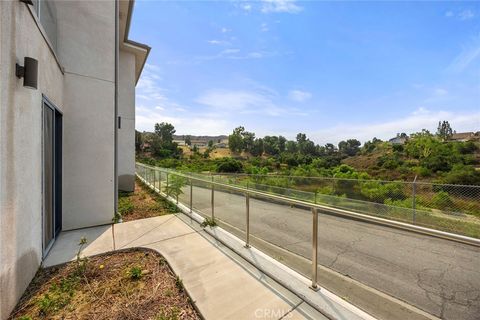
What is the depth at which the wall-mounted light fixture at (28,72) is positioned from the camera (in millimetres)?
2358

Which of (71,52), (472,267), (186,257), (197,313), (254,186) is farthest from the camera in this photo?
(254,186)

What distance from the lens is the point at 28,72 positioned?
2.42 meters

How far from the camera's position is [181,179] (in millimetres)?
6211

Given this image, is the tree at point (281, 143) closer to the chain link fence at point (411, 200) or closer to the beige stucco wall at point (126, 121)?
the chain link fence at point (411, 200)

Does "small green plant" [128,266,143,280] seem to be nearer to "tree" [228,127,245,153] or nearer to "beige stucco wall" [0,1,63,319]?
"beige stucco wall" [0,1,63,319]

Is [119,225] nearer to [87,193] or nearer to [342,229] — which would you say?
[87,193]

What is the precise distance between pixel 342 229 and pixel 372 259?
5.37 ft

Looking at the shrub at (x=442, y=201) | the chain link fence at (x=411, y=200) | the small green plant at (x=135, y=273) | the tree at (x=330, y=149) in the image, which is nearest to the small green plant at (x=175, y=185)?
the small green plant at (x=135, y=273)

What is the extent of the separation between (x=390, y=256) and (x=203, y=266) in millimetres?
3120

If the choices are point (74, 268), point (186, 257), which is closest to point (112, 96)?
point (74, 268)

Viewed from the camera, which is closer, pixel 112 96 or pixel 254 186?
pixel 112 96

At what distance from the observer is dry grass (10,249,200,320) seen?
2.23 meters

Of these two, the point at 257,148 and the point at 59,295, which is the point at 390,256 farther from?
the point at 257,148

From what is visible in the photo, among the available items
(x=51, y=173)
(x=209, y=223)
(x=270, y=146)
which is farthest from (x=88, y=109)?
(x=270, y=146)
